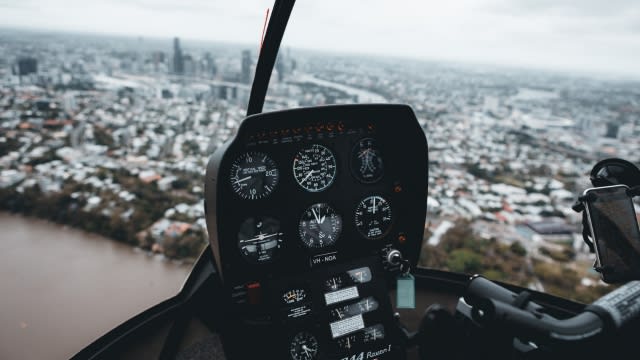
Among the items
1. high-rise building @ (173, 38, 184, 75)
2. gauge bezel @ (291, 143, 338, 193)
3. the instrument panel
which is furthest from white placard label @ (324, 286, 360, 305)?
high-rise building @ (173, 38, 184, 75)

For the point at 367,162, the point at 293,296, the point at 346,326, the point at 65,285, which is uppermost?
the point at 367,162

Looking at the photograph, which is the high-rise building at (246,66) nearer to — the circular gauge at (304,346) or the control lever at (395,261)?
the control lever at (395,261)

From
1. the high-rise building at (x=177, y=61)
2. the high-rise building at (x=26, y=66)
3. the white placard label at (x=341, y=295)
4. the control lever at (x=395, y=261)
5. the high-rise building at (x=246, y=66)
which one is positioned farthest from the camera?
the high-rise building at (x=177, y=61)

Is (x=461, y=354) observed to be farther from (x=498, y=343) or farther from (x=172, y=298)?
(x=172, y=298)

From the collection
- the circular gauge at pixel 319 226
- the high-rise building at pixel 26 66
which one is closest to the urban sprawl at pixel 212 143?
the high-rise building at pixel 26 66

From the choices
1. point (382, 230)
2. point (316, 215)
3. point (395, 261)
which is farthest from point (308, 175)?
point (395, 261)

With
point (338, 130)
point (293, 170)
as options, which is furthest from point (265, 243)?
point (338, 130)

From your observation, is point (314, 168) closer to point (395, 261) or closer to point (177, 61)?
point (395, 261)
